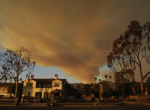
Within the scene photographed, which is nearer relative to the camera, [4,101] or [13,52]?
[4,101]

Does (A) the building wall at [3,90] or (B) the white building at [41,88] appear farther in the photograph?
(A) the building wall at [3,90]

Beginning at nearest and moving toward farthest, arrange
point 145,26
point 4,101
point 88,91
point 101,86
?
point 4,101
point 145,26
point 88,91
point 101,86

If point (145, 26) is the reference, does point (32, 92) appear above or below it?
below

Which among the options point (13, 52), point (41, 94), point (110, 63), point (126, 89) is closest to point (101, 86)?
point (126, 89)

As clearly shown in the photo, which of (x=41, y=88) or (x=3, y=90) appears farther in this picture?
(x=3, y=90)

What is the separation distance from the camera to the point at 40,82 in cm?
5216

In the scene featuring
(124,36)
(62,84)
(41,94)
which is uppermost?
(124,36)

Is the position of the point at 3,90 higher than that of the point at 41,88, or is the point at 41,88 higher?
the point at 41,88

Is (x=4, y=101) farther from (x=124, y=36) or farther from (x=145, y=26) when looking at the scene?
(x=145, y=26)

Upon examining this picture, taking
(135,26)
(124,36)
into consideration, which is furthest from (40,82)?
(135,26)

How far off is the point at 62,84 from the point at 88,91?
14.5m

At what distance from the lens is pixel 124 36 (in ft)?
135

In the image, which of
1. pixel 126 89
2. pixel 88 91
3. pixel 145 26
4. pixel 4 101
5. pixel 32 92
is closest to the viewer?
pixel 4 101

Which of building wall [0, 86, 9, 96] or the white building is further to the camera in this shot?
building wall [0, 86, 9, 96]
